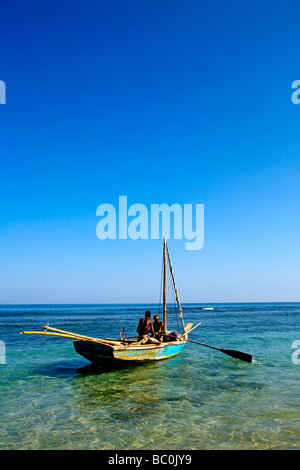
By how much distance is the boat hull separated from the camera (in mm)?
14297

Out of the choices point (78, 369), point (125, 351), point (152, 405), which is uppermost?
point (125, 351)

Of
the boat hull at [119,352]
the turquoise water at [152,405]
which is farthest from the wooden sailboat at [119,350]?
the turquoise water at [152,405]

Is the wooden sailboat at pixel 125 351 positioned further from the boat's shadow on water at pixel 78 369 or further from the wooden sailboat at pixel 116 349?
the boat's shadow on water at pixel 78 369

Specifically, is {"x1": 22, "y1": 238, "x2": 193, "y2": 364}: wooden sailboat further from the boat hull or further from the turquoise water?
the turquoise water

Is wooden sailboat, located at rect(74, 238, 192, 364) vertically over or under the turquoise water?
over

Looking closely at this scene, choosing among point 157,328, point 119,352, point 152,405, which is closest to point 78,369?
point 119,352

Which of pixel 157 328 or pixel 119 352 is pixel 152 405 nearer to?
pixel 119 352

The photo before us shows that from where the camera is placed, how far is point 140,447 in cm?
781

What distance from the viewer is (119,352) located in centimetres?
1432

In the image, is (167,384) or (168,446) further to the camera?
(167,384)

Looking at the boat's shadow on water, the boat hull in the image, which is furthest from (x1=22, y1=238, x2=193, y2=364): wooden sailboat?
the boat's shadow on water

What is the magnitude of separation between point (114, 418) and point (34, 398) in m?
3.83
